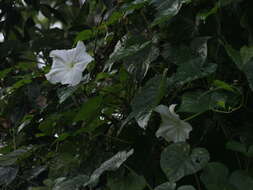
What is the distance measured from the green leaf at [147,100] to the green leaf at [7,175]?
14.5 inches

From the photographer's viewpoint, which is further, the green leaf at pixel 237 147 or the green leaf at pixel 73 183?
the green leaf at pixel 73 183

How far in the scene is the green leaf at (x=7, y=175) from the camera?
1146 mm

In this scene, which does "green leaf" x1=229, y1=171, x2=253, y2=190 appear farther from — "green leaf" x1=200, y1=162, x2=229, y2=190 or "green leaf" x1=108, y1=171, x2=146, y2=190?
"green leaf" x1=108, y1=171, x2=146, y2=190

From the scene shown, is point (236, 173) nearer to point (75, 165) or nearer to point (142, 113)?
point (142, 113)

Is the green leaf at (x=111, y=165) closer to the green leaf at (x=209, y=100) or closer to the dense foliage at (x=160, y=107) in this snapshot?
the dense foliage at (x=160, y=107)

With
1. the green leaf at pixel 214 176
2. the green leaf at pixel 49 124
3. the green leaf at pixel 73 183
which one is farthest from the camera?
the green leaf at pixel 49 124

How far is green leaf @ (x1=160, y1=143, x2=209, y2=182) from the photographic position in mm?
839

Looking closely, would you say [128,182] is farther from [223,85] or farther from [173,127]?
[223,85]

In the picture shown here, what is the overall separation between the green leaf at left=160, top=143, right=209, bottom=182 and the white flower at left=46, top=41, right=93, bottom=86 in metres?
0.25

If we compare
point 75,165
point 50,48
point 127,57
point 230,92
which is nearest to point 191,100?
point 230,92

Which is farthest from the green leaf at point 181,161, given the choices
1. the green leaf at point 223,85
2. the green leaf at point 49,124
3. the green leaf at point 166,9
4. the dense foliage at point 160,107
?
the green leaf at point 49,124

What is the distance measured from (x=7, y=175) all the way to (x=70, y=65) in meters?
0.30

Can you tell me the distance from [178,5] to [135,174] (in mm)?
314

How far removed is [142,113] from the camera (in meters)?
0.90
